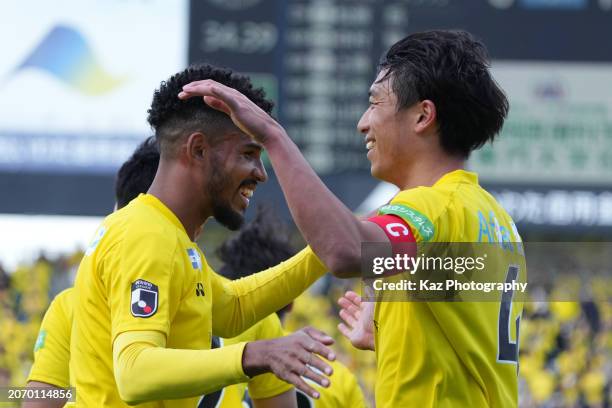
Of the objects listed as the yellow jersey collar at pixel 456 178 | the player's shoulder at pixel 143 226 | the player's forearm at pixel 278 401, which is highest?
the yellow jersey collar at pixel 456 178

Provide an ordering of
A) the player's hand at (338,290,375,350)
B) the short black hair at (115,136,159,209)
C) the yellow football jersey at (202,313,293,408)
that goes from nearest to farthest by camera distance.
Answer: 1. the player's hand at (338,290,375,350)
2. the yellow football jersey at (202,313,293,408)
3. the short black hair at (115,136,159,209)

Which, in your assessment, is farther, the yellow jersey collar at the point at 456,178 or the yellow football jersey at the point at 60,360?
the yellow football jersey at the point at 60,360

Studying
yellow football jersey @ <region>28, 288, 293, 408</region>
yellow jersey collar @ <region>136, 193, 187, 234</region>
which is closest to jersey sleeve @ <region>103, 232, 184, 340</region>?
yellow jersey collar @ <region>136, 193, 187, 234</region>

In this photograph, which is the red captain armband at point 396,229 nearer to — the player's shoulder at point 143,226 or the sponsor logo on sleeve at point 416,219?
the sponsor logo on sleeve at point 416,219

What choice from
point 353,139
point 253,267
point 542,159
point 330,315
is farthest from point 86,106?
point 253,267

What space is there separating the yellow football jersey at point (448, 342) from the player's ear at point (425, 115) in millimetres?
126

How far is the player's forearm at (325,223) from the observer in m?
2.20

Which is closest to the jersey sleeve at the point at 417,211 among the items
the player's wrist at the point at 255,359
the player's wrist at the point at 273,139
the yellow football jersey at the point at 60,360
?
the player's wrist at the point at 273,139

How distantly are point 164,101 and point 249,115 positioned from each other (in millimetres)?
420

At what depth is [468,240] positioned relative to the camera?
7.84 ft

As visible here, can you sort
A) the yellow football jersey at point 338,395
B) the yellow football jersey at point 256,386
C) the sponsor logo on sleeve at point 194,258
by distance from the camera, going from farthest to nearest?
the yellow football jersey at point 338,395 < the yellow football jersey at point 256,386 < the sponsor logo on sleeve at point 194,258

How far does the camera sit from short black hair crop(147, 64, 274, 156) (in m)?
2.66

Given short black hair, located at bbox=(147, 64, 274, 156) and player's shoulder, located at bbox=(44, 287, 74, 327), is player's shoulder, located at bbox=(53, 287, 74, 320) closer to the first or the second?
player's shoulder, located at bbox=(44, 287, 74, 327)

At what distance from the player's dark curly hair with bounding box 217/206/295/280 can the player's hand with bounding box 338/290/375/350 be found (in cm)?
99
